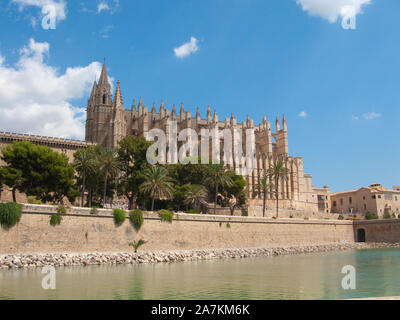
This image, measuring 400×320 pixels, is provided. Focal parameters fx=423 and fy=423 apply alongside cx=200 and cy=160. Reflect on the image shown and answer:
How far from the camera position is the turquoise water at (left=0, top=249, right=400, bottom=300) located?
14.2m

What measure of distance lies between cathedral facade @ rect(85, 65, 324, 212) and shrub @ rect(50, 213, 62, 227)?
26.9m

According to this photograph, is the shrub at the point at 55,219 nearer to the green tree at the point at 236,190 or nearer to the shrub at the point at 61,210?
the shrub at the point at 61,210

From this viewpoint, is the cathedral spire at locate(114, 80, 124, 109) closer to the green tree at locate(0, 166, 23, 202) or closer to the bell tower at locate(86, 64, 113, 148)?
the bell tower at locate(86, 64, 113, 148)

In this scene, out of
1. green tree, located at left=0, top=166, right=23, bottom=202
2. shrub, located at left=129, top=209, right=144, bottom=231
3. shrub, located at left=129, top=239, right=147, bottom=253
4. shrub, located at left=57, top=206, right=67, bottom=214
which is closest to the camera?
shrub, located at left=57, top=206, right=67, bottom=214

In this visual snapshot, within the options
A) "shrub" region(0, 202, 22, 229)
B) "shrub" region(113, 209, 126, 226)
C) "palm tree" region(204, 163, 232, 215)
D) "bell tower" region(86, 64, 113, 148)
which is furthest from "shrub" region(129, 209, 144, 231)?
"bell tower" region(86, 64, 113, 148)

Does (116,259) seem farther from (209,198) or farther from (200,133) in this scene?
(200,133)

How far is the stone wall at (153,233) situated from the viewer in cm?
2423

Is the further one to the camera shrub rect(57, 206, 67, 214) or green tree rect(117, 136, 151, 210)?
green tree rect(117, 136, 151, 210)

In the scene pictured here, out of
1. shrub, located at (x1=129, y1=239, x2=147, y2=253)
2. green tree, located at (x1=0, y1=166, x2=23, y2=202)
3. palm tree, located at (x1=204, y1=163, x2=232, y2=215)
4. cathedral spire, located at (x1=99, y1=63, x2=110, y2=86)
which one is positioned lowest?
shrub, located at (x1=129, y1=239, x2=147, y2=253)

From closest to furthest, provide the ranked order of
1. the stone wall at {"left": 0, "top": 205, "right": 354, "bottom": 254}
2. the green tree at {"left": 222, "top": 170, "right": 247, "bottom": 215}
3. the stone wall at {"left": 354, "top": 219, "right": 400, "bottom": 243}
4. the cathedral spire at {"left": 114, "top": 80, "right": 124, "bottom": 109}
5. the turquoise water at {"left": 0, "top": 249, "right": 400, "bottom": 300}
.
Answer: the turquoise water at {"left": 0, "top": 249, "right": 400, "bottom": 300} → the stone wall at {"left": 0, "top": 205, "right": 354, "bottom": 254} → the green tree at {"left": 222, "top": 170, "right": 247, "bottom": 215} → the stone wall at {"left": 354, "top": 219, "right": 400, "bottom": 243} → the cathedral spire at {"left": 114, "top": 80, "right": 124, "bottom": 109}

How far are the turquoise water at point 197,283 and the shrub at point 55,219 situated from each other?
14.7 feet

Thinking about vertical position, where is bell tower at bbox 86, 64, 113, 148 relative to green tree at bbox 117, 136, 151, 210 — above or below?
above

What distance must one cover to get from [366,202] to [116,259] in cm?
5203

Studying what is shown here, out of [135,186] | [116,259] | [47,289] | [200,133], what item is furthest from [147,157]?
[47,289]
